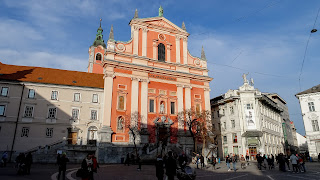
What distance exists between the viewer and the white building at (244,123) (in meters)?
41.1

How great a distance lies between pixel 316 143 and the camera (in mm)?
39875

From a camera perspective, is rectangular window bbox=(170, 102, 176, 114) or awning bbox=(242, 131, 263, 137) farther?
awning bbox=(242, 131, 263, 137)

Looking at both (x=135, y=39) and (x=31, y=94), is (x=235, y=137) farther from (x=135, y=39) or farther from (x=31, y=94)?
(x=31, y=94)

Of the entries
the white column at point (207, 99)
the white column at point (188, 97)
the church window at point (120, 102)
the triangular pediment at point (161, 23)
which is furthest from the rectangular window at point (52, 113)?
the white column at point (207, 99)

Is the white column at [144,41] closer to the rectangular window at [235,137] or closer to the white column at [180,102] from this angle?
the white column at [180,102]

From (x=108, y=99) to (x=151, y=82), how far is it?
283 inches

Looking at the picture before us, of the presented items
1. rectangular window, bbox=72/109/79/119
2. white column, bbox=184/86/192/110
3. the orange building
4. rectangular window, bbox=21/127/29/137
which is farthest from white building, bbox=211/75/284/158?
rectangular window, bbox=21/127/29/137

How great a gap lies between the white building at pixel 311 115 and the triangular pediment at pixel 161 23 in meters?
24.9

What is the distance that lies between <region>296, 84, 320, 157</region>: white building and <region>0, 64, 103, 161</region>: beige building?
115ft

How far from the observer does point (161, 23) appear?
39000 mm

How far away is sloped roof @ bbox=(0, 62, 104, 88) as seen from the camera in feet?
110

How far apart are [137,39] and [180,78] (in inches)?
354

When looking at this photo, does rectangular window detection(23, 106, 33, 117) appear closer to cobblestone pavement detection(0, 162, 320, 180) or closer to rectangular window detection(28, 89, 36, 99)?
rectangular window detection(28, 89, 36, 99)

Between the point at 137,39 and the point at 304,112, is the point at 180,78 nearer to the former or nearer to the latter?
the point at 137,39
